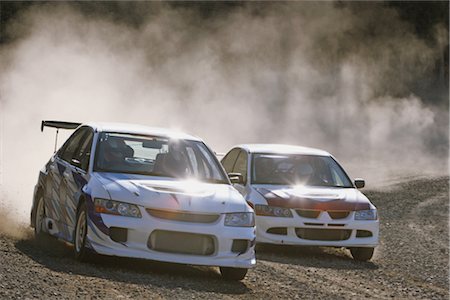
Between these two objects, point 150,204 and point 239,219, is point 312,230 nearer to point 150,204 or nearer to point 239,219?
point 239,219

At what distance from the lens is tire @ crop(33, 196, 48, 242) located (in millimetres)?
12055

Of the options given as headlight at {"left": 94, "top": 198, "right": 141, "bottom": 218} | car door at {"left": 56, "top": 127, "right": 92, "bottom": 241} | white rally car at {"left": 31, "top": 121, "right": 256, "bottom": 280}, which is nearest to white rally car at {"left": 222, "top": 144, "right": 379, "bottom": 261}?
white rally car at {"left": 31, "top": 121, "right": 256, "bottom": 280}

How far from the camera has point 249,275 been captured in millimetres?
11195

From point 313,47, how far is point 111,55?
11.8 meters

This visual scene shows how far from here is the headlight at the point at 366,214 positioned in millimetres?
13766

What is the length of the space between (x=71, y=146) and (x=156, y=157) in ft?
3.80

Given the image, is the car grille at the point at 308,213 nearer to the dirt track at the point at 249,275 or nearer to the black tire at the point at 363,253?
the dirt track at the point at 249,275

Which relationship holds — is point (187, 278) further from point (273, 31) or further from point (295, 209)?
point (273, 31)

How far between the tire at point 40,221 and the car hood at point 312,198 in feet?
9.33

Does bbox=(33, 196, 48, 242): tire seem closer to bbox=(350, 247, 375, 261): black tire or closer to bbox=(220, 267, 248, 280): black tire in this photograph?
bbox=(220, 267, 248, 280): black tire

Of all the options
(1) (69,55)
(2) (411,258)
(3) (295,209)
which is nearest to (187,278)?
(3) (295,209)

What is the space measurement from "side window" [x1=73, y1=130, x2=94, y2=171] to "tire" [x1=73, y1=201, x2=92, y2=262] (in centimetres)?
66

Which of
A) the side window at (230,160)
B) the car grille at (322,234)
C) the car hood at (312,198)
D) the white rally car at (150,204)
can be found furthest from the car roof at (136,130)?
the side window at (230,160)

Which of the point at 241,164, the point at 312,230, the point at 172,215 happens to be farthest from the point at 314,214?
the point at 172,215
